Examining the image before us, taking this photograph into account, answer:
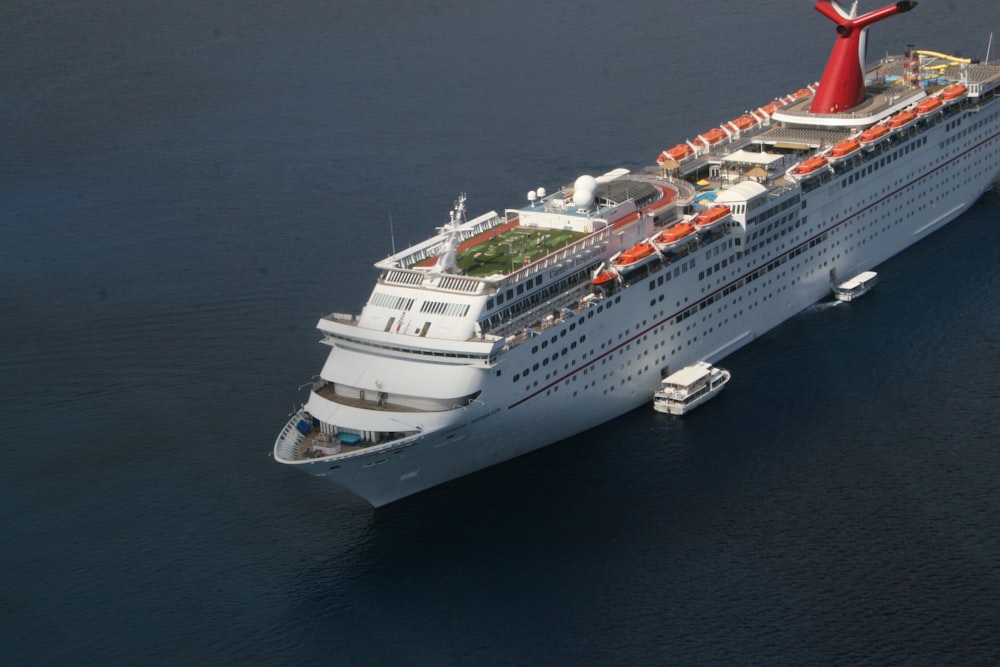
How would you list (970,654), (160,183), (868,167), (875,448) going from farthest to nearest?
(160,183), (868,167), (875,448), (970,654)

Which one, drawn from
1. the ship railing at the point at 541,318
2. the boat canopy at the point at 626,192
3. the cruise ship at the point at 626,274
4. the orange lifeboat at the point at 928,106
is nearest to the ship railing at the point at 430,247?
the cruise ship at the point at 626,274

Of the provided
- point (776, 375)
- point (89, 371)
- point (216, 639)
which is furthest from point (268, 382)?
point (776, 375)

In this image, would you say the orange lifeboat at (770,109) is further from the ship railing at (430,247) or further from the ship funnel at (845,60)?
the ship railing at (430,247)

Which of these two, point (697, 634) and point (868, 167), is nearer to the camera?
point (697, 634)

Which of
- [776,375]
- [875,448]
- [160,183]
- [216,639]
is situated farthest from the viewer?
[160,183]

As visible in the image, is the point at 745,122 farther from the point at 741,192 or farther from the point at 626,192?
the point at 626,192

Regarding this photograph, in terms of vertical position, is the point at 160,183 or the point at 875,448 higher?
the point at 160,183

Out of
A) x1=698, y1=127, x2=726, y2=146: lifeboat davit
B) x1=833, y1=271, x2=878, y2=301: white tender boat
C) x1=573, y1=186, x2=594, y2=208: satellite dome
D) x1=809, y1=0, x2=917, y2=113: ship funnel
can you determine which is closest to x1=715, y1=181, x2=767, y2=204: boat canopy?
x1=573, y1=186, x2=594, y2=208: satellite dome

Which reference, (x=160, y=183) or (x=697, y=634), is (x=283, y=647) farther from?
(x=160, y=183)

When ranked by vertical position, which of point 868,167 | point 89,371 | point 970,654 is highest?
point 868,167
